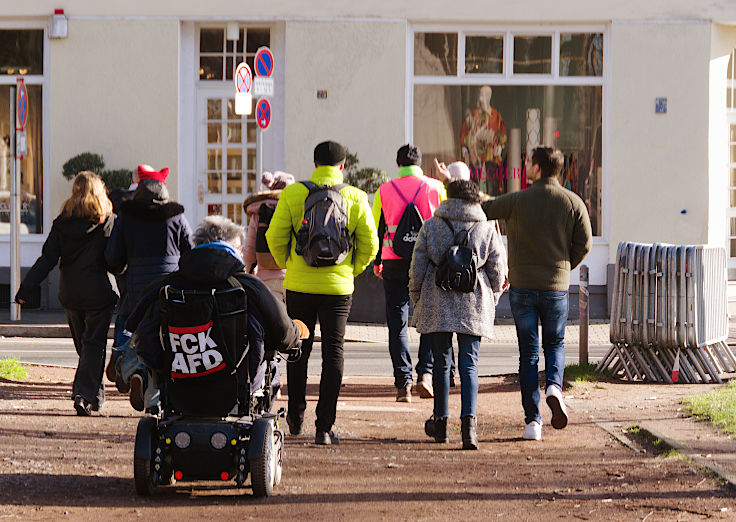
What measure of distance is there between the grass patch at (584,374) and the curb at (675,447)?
6.50ft

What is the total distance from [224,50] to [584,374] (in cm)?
904

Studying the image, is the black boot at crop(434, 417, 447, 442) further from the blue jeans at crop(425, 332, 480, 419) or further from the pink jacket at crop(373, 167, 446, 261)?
the pink jacket at crop(373, 167, 446, 261)

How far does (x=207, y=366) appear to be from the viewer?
6238 millimetres

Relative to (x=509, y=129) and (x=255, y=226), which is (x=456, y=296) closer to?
(x=255, y=226)

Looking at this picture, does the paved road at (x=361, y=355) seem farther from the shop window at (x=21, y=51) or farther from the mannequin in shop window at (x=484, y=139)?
the shop window at (x=21, y=51)

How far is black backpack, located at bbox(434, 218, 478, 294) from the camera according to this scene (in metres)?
7.89

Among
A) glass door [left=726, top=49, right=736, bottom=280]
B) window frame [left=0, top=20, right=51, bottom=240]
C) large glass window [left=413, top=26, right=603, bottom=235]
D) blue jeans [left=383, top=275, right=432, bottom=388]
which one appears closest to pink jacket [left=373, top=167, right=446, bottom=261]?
blue jeans [left=383, top=275, right=432, bottom=388]

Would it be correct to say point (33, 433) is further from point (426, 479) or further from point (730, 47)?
point (730, 47)

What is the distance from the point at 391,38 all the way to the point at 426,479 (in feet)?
38.0

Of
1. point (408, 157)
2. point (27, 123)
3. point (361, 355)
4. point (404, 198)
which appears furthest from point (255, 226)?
point (27, 123)

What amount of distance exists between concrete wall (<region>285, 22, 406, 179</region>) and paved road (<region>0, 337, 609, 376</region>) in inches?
148

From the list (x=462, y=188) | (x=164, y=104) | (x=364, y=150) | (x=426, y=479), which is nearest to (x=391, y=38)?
(x=364, y=150)

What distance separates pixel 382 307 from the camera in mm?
16969

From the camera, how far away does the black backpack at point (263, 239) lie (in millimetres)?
9891
